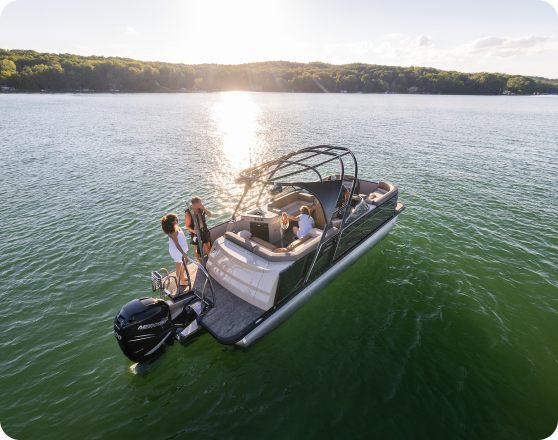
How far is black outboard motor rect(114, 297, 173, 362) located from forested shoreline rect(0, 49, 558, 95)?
140 m

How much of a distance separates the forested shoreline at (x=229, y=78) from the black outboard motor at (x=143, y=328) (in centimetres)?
14004

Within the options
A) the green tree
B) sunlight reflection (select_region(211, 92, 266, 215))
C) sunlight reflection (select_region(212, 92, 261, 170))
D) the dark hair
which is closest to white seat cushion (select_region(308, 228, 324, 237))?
the dark hair

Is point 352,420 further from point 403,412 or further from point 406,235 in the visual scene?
point 406,235

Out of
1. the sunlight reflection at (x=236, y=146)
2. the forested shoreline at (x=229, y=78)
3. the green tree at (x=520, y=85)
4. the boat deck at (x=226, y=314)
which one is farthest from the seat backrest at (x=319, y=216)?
the green tree at (x=520, y=85)

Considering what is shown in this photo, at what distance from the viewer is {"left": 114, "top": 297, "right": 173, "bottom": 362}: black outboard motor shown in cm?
510

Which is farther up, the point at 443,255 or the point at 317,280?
the point at 317,280

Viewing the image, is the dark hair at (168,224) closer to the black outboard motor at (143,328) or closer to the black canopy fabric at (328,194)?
the black outboard motor at (143,328)

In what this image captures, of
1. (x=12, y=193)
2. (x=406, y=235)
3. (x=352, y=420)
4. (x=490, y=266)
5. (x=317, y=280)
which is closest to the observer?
(x=352, y=420)

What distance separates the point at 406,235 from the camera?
1145 cm

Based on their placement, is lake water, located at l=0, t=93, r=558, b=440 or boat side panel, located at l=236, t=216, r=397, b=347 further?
boat side panel, located at l=236, t=216, r=397, b=347

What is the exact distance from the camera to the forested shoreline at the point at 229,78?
106 m

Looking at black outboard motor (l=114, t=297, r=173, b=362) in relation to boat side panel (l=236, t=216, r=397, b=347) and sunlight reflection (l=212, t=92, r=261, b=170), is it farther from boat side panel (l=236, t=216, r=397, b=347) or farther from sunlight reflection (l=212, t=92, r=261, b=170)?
sunlight reflection (l=212, t=92, r=261, b=170)

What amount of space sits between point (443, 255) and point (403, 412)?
260 inches

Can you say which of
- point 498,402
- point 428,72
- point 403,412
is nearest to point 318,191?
point 403,412
